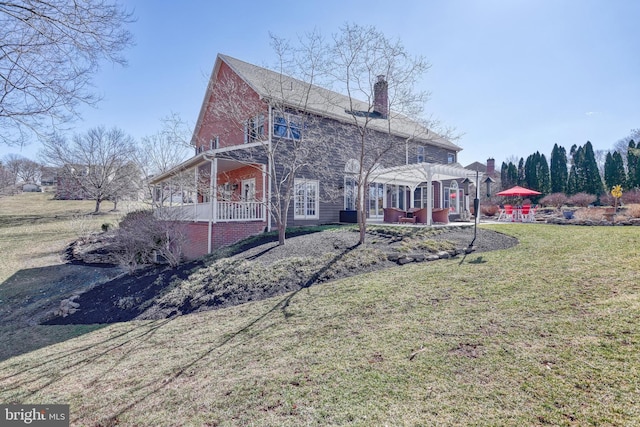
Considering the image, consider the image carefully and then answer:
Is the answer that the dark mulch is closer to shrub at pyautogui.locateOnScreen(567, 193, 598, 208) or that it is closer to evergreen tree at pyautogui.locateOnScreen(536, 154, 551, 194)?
shrub at pyautogui.locateOnScreen(567, 193, 598, 208)

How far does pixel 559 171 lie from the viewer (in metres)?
28.9

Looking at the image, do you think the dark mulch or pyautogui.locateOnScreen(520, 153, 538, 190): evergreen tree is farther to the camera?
pyautogui.locateOnScreen(520, 153, 538, 190): evergreen tree

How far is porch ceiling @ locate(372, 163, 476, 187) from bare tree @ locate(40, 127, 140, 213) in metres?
23.7

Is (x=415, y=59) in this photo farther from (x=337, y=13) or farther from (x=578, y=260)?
(x=578, y=260)

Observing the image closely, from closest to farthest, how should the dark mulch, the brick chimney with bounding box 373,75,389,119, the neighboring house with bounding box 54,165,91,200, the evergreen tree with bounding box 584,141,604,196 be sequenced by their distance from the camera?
the dark mulch, the brick chimney with bounding box 373,75,389,119, the evergreen tree with bounding box 584,141,604,196, the neighboring house with bounding box 54,165,91,200

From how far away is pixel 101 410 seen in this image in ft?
10.8

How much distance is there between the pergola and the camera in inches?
470

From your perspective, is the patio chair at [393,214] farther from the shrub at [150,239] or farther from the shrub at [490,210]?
the shrub at [490,210]

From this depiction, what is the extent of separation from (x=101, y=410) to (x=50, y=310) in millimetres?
6783

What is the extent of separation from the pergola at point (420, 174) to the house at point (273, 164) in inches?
1.7

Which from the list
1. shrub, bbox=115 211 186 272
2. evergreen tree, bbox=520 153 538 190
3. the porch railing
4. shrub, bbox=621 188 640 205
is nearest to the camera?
shrub, bbox=115 211 186 272

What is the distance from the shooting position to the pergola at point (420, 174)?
11.9m

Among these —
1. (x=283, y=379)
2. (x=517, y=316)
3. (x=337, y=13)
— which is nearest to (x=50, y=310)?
(x=283, y=379)

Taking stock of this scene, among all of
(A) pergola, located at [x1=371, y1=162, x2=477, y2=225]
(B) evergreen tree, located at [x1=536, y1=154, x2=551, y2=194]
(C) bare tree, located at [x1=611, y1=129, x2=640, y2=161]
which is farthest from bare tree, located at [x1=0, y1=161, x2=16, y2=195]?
(C) bare tree, located at [x1=611, y1=129, x2=640, y2=161]
